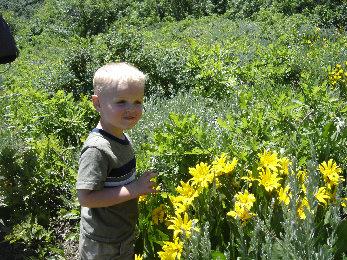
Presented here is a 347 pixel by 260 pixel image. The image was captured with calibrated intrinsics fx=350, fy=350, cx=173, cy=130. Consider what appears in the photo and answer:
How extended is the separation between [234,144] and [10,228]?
173cm

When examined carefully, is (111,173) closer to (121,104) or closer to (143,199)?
(121,104)

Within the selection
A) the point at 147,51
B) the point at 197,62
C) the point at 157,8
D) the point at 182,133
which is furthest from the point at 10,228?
the point at 157,8

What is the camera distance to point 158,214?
1.90 metres

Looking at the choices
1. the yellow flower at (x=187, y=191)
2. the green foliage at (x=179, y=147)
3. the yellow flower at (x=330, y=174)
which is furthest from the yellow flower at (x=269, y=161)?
the green foliage at (x=179, y=147)

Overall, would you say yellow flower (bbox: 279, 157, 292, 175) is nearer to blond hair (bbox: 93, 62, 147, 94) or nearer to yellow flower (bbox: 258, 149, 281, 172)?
yellow flower (bbox: 258, 149, 281, 172)

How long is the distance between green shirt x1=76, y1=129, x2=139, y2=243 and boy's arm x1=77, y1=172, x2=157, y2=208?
35 mm

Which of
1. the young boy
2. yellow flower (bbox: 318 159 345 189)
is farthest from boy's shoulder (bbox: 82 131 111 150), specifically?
yellow flower (bbox: 318 159 345 189)

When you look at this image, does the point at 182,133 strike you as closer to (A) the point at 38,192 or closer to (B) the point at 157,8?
(A) the point at 38,192

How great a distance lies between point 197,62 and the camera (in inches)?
172

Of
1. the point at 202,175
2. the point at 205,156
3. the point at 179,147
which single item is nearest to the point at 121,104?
the point at 202,175

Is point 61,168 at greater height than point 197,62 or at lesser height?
lesser

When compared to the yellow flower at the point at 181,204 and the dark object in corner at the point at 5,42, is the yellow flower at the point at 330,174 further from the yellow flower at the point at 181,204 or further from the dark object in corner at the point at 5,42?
the dark object in corner at the point at 5,42

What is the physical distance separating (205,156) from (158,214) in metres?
0.57

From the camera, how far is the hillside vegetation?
153 cm
